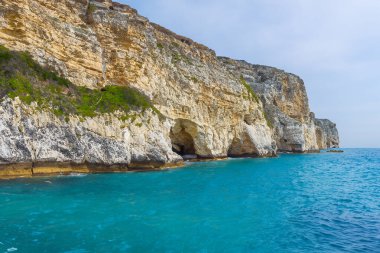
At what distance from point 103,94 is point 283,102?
71.1 metres

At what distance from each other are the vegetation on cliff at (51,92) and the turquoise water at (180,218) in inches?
297

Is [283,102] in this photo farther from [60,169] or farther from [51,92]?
[60,169]

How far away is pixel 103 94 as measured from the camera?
34344mm

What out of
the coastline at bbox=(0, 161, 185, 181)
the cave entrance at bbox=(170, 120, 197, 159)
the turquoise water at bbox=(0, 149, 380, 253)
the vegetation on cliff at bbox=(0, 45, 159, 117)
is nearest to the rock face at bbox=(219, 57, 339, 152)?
the cave entrance at bbox=(170, 120, 197, 159)

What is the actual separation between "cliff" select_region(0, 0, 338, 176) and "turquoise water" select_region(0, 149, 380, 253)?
4.65m

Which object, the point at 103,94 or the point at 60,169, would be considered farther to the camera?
the point at 103,94

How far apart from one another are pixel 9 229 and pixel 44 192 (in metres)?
7.14

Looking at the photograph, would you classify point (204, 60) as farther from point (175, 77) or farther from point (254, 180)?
point (254, 180)

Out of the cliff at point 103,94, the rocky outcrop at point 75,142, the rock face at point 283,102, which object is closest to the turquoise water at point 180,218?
the rocky outcrop at point 75,142

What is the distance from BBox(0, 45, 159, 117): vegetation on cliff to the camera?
25172 millimetres

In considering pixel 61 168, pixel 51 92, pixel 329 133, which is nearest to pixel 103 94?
pixel 51 92

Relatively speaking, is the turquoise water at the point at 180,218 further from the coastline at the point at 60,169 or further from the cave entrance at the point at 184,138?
the cave entrance at the point at 184,138

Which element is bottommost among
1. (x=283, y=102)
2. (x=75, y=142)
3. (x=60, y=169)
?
(x=60, y=169)

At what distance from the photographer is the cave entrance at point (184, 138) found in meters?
50.1
